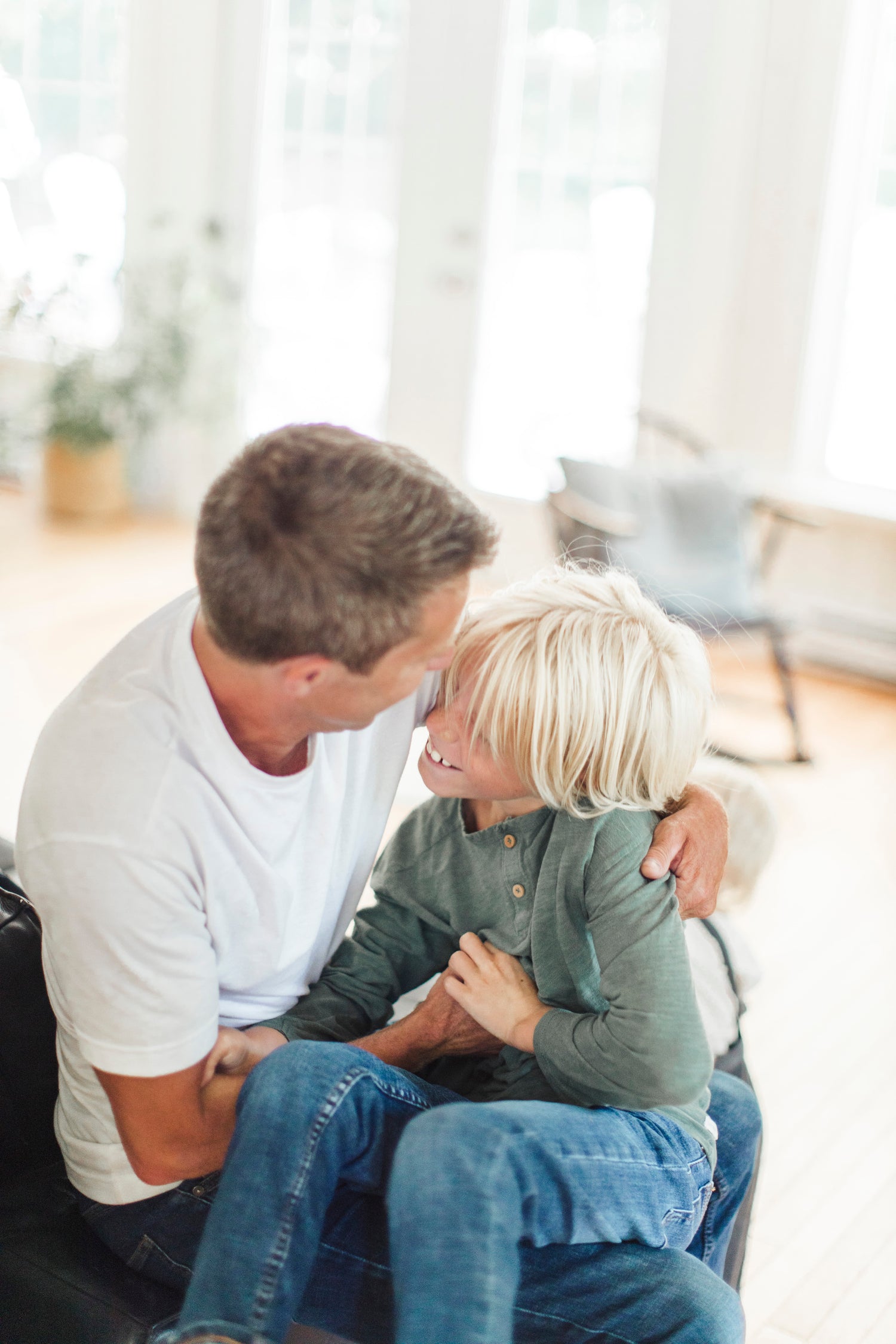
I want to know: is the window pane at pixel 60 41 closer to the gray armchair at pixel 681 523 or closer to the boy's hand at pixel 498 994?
the gray armchair at pixel 681 523

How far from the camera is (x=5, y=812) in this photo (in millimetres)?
2922

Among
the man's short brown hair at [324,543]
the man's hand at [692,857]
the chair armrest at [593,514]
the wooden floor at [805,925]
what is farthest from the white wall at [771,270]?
the man's short brown hair at [324,543]

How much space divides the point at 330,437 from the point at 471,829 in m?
0.60

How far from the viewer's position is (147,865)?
41.6 inches

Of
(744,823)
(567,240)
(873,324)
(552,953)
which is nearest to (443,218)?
(567,240)

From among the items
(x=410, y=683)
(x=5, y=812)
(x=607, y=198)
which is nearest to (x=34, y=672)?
(x=5, y=812)

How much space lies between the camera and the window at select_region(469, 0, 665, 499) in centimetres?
455

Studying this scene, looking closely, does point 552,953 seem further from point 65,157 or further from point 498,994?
point 65,157

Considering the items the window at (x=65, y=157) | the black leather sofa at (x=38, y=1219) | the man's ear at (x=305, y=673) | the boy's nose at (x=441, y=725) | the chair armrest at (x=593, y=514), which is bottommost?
the black leather sofa at (x=38, y=1219)

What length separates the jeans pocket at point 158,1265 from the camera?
1198 mm

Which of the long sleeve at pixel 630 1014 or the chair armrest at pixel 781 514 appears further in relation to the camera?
the chair armrest at pixel 781 514

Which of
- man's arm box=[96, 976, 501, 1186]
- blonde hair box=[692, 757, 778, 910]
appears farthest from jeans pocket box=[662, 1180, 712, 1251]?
blonde hair box=[692, 757, 778, 910]

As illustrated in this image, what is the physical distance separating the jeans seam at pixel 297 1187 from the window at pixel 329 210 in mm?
4141

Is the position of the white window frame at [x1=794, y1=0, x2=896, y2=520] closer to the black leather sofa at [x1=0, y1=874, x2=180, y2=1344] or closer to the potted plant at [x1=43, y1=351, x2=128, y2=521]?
the potted plant at [x1=43, y1=351, x2=128, y2=521]
